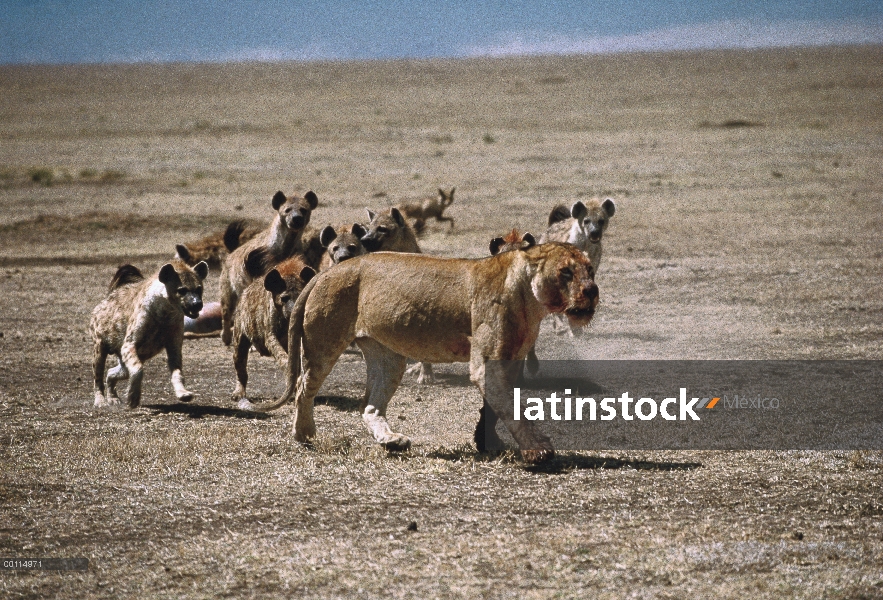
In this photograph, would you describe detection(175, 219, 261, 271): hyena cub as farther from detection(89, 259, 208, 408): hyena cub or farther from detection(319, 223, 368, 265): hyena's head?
detection(89, 259, 208, 408): hyena cub

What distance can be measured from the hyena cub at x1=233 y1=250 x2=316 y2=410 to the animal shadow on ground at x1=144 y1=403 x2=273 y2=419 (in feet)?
0.53

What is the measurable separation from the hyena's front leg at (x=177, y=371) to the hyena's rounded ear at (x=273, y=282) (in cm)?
96

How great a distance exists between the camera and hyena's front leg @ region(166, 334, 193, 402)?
8859mm

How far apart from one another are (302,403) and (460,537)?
1874 millimetres

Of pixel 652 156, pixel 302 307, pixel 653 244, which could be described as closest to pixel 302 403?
pixel 302 307

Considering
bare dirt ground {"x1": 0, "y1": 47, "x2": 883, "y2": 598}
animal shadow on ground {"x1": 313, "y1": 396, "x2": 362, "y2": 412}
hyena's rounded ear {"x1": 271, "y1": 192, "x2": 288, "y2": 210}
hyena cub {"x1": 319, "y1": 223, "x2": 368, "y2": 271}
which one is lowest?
animal shadow on ground {"x1": 313, "y1": 396, "x2": 362, "y2": 412}

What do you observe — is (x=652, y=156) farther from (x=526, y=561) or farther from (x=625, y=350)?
(x=526, y=561)

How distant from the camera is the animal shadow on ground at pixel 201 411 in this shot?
8500mm

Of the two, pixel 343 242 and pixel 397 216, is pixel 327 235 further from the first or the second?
pixel 397 216

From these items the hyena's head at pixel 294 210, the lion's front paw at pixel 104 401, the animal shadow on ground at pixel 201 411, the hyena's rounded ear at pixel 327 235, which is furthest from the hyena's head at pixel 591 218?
the lion's front paw at pixel 104 401

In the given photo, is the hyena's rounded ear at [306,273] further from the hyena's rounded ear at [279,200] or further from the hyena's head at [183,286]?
the hyena's rounded ear at [279,200]

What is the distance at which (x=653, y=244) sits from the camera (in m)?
17.0

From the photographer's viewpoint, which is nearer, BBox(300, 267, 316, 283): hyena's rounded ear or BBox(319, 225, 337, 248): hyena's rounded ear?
BBox(300, 267, 316, 283): hyena's rounded ear

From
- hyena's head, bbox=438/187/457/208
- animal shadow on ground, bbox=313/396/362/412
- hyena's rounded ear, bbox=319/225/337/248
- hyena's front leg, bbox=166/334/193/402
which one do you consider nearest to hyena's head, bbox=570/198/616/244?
hyena's rounded ear, bbox=319/225/337/248
